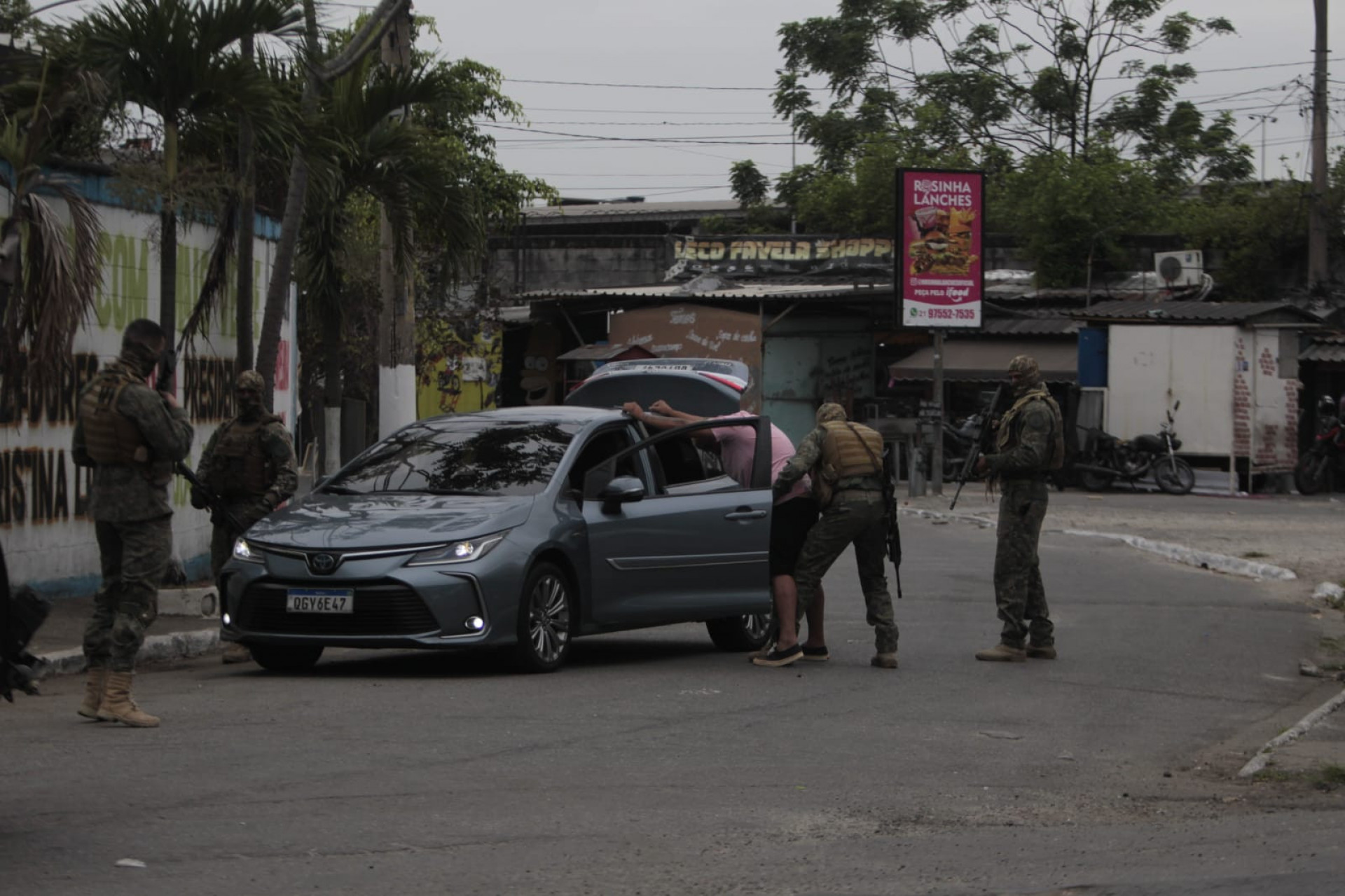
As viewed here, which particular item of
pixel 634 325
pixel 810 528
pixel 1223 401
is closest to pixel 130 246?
pixel 810 528

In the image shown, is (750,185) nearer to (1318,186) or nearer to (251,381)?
(1318,186)

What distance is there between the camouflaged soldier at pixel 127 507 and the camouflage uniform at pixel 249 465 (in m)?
2.82

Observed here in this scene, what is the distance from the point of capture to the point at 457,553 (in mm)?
10023

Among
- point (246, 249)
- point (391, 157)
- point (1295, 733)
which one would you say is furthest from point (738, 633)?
point (391, 157)

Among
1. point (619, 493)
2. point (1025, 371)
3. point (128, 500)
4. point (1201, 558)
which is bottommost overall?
point (1201, 558)

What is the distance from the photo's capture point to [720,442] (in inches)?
488

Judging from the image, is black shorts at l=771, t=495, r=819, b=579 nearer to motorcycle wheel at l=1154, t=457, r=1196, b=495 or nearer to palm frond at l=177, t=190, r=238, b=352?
palm frond at l=177, t=190, r=238, b=352

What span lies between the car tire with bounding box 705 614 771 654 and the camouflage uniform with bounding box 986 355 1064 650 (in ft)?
5.57

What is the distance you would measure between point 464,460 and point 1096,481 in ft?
79.2

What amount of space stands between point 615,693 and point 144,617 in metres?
2.70

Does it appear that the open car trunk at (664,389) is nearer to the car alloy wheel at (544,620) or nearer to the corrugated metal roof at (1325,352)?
the car alloy wheel at (544,620)

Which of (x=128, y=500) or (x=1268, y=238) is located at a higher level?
(x=1268, y=238)

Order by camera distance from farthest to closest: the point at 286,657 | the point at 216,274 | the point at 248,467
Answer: the point at 216,274, the point at 248,467, the point at 286,657

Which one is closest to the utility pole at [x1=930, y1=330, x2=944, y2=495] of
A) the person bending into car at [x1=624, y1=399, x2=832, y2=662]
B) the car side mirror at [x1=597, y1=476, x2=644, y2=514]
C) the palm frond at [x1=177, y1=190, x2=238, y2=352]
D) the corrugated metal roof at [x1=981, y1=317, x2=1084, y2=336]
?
the corrugated metal roof at [x1=981, y1=317, x2=1084, y2=336]
